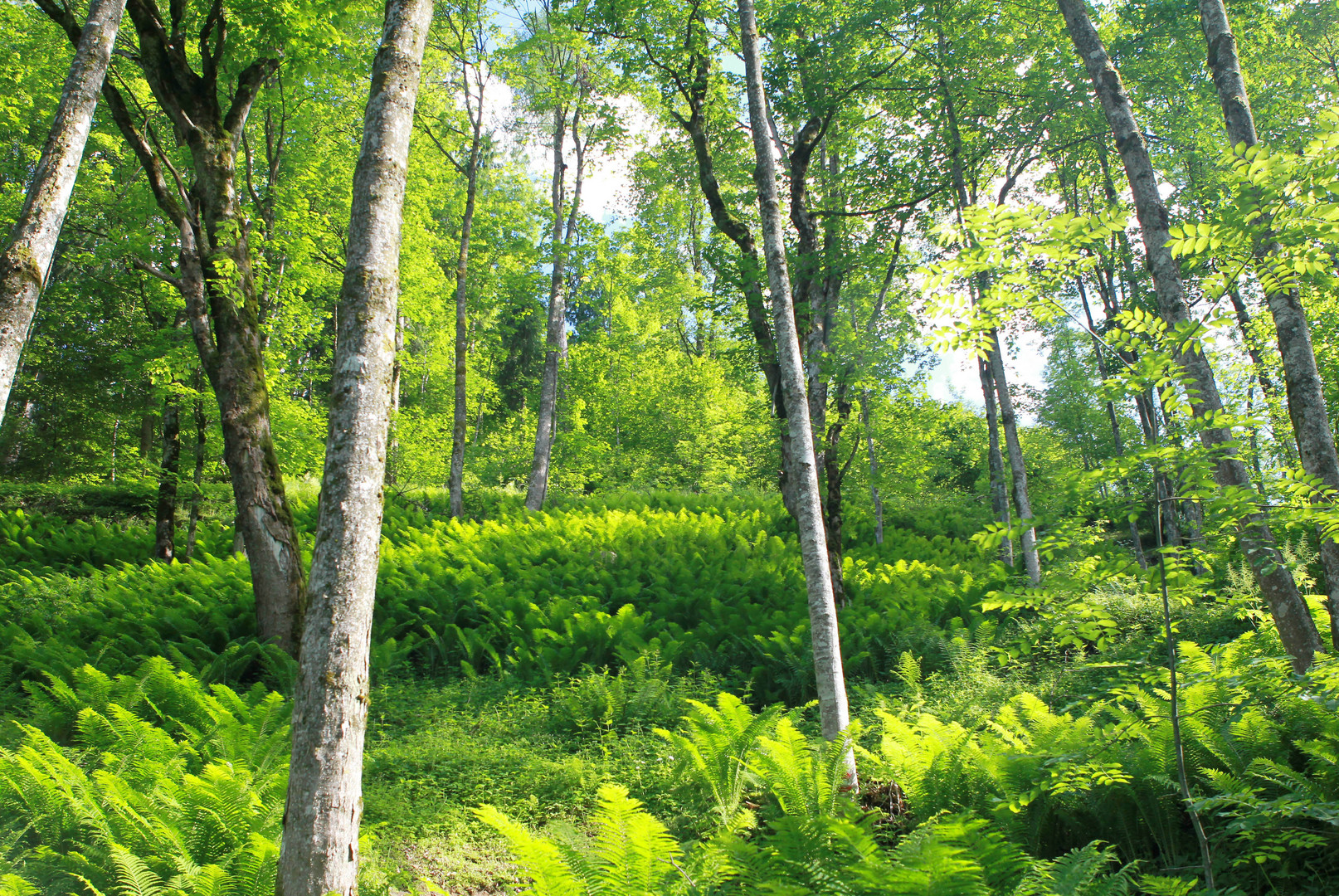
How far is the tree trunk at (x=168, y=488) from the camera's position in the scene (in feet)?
37.2

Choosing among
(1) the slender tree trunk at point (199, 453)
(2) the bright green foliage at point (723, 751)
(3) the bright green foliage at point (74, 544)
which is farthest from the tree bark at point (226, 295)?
(3) the bright green foliage at point (74, 544)

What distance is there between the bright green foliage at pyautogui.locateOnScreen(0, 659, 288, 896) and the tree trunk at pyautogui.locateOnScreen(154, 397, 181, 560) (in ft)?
24.4

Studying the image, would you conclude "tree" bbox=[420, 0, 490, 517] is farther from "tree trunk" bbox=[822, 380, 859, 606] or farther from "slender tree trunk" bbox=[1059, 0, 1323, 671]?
"slender tree trunk" bbox=[1059, 0, 1323, 671]

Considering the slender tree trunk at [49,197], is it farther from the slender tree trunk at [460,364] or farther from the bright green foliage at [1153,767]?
the slender tree trunk at [460,364]

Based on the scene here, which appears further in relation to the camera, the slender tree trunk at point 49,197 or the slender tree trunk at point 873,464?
the slender tree trunk at point 873,464

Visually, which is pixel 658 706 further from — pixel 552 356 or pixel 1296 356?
pixel 552 356

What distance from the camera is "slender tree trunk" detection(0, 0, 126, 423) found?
12.1 ft

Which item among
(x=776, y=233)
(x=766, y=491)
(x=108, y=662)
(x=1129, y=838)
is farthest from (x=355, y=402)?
(x=766, y=491)

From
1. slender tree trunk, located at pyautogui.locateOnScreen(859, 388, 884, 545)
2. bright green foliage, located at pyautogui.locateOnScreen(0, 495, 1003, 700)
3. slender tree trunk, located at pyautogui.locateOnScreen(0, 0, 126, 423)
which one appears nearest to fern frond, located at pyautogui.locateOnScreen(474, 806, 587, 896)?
slender tree trunk, located at pyautogui.locateOnScreen(0, 0, 126, 423)

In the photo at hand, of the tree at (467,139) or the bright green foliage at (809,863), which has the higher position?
the tree at (467,139)

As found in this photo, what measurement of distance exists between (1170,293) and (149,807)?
6967 mm

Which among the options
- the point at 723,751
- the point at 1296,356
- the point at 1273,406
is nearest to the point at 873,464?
the point at 1273,406

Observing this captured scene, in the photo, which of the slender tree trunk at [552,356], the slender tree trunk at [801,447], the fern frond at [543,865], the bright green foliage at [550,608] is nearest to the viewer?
the fern frond at [543,865]

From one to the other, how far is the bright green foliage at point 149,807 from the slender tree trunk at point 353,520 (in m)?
0.69
